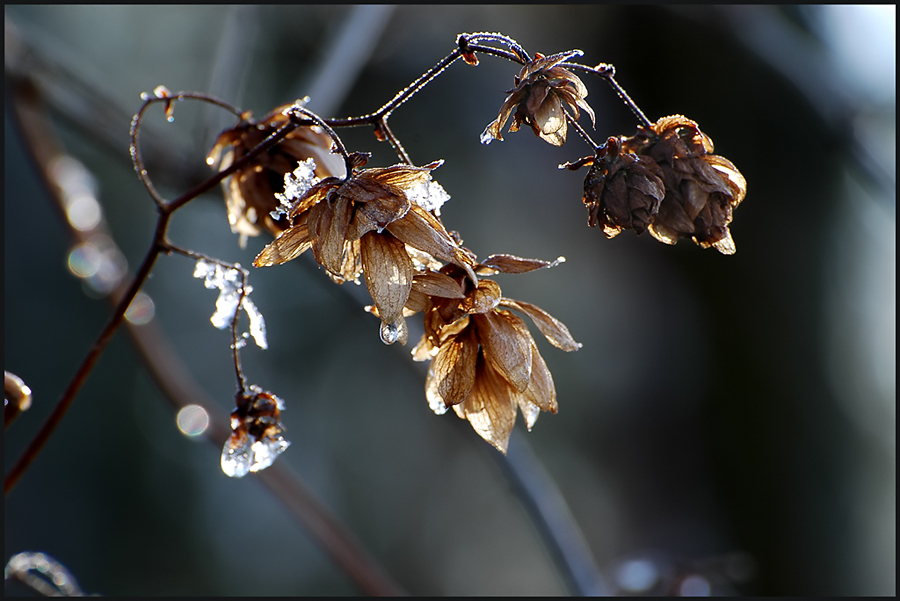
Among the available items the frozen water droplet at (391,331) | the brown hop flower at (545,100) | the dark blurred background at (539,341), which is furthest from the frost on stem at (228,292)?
the dark blurred background at (539,341)

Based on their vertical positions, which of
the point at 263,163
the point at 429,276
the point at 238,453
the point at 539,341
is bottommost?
the point at 238,453

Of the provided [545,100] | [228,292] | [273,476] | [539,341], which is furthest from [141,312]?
[539,341]

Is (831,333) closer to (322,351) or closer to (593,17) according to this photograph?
(593,17)

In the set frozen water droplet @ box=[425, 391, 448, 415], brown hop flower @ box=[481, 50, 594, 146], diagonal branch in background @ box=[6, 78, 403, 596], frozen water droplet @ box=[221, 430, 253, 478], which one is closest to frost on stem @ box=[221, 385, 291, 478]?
frozen water droplet @ box=[221, 430, 253, 478]

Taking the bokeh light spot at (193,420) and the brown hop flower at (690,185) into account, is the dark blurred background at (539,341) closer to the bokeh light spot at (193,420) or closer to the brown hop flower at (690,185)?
the bokeh light spot at (193,420)

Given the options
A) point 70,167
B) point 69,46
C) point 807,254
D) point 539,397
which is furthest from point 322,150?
point 69,46

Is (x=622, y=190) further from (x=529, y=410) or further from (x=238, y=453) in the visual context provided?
(x=238, y=453)
